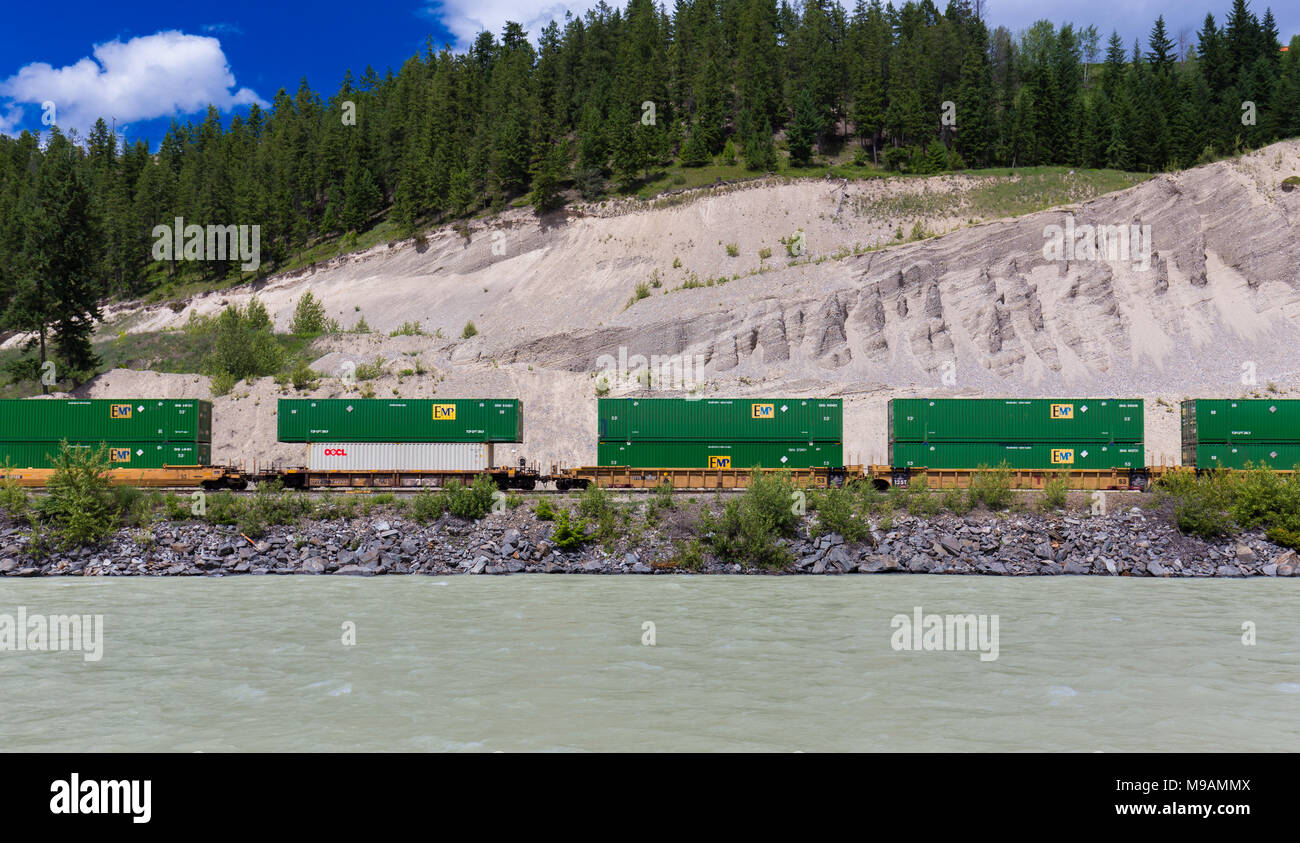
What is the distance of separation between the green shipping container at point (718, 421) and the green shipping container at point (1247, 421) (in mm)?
14893

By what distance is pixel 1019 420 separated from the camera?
36188 mm

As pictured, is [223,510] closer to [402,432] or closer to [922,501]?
[402,432]

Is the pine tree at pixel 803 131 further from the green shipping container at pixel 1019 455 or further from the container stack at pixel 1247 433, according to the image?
the container stack at pixel 1247 433

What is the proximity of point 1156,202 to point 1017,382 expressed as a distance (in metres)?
20.8

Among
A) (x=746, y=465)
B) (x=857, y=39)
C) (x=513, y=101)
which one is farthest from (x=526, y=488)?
(x=857, y=39)

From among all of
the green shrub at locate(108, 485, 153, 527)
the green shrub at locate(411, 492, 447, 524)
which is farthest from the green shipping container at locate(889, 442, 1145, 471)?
the green shrub at locate(108, 485, 153, 527)

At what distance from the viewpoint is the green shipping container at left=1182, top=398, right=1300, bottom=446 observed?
35250mm

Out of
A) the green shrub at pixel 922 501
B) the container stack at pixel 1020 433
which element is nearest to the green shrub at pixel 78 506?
the green shrub at pixel 922 501

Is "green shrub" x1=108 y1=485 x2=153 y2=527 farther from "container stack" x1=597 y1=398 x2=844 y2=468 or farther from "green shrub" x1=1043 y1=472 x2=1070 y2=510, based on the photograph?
"green shrub" x1=1043 y1=472 x2=1070 y2=510

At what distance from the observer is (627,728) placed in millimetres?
11656

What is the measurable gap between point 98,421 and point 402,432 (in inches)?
494

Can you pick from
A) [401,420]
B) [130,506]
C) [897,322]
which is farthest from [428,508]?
[897,322]

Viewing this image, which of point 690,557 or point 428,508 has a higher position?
point 428,508

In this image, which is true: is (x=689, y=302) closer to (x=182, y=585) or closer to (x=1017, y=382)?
(x=1017, y=382)
